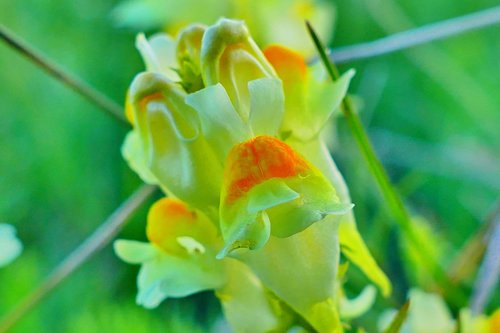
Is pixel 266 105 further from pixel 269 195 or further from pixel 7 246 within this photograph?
pixel 7 246

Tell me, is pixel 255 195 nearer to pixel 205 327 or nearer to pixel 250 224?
pixel 250 224

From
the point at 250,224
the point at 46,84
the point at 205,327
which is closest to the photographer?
the point at 250,224

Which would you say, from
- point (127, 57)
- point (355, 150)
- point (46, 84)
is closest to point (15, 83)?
point (46, 84)

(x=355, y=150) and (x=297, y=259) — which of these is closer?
(x=297, y=259)

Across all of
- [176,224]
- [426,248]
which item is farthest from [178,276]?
[426,248]

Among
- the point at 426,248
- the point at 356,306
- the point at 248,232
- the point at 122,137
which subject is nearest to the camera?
the point at 248,232

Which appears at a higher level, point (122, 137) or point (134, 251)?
point (134, 251)
